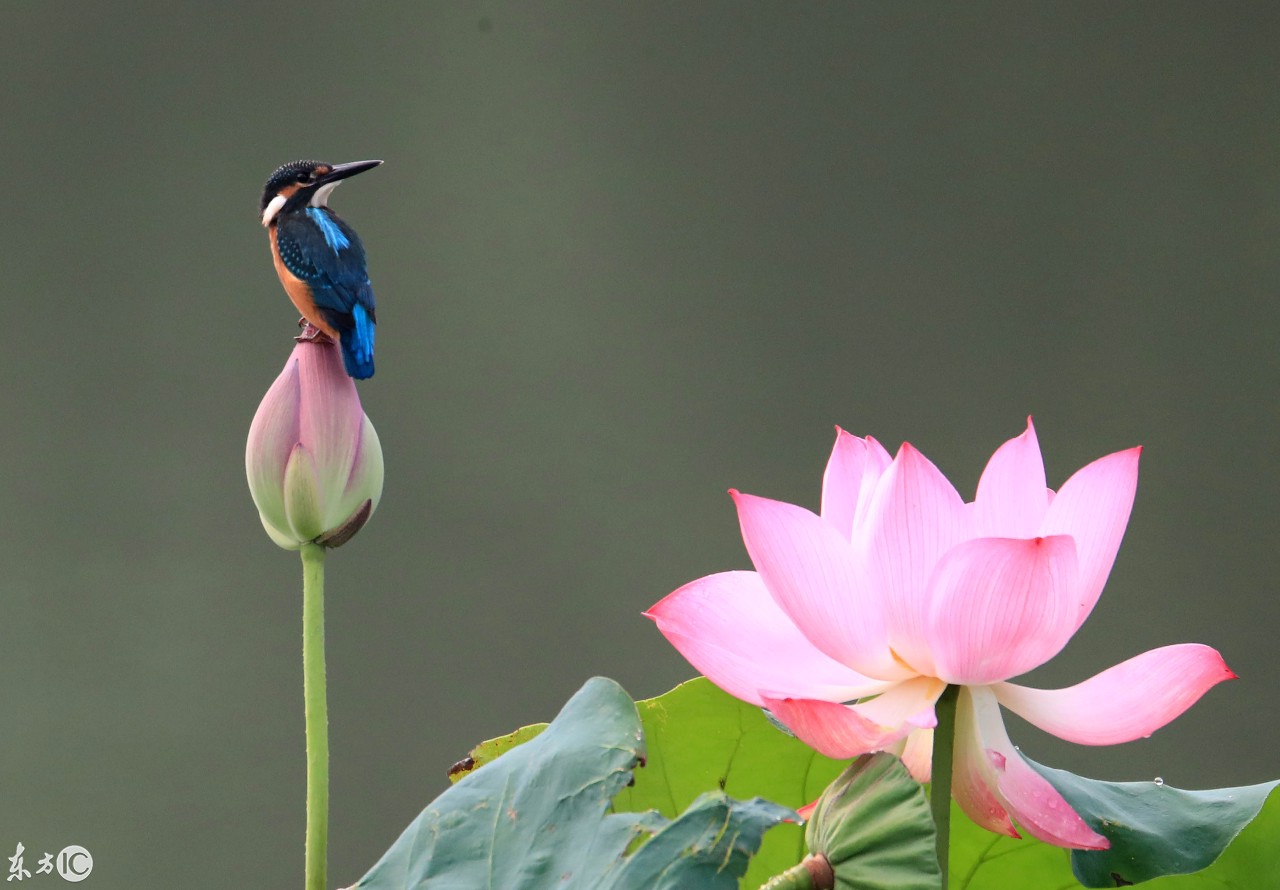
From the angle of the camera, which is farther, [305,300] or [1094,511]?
[305,300]

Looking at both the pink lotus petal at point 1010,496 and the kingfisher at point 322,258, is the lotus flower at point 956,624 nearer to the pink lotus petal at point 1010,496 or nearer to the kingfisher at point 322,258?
the pink lotus petal at point 1010,496

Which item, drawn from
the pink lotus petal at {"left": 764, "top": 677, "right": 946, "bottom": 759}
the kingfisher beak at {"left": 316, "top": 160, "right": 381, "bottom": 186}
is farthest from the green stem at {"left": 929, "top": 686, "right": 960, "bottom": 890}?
the kingfisher beak at {"left": 316, "top": 160, "right": 381, "bottom": 186}

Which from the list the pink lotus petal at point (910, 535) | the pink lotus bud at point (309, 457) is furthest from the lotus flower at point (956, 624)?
the pink lotus bud at point (309, 457)

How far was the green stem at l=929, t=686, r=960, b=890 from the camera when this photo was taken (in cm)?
23

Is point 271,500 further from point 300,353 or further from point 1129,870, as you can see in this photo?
point 1129,870

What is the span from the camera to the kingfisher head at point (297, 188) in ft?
1.27

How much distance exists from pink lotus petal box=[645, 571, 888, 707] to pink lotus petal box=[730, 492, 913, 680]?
2 centimetres

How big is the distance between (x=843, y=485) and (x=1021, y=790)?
0.08 metres

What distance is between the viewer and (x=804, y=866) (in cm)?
22

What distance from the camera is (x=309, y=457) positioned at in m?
0.33

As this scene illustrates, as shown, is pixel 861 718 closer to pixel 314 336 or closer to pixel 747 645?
pixel 747 645

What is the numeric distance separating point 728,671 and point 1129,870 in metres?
0.12

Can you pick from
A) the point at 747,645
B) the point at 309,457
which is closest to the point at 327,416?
the point at 309,457

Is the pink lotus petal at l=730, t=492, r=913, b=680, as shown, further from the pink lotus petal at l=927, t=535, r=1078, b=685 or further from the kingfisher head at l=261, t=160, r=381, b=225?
the kingfisher head at l=261, t=160, r=381, b=225
